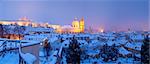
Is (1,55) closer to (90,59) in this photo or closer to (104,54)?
(90,59)

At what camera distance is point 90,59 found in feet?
18.9

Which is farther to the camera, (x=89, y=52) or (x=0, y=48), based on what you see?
(x=89, y=52)

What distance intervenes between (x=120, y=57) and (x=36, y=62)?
4489 mm

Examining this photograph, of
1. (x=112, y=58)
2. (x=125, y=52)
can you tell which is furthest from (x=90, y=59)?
(x=125, y=52)

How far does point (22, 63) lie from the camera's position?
61.0 inches

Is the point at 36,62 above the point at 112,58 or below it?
above

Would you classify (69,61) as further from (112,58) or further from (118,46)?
(118,46)

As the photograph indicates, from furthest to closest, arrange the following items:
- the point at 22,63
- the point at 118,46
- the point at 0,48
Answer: the point at 118,46, the point at 0,48, the point at 22,63

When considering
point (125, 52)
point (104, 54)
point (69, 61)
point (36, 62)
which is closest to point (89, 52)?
point (104, 54)

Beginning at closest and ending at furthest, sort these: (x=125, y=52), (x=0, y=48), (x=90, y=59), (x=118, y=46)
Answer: (x=0, y=48), (x=90, y=59), (x=125, y=52), (x=118, y=46)

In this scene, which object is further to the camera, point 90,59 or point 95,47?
point 95,47

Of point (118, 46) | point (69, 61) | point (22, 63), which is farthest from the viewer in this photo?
point (118, 46)

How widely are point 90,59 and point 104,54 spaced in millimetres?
570

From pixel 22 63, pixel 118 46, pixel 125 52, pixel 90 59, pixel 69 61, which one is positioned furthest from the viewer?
pixel 118 46
